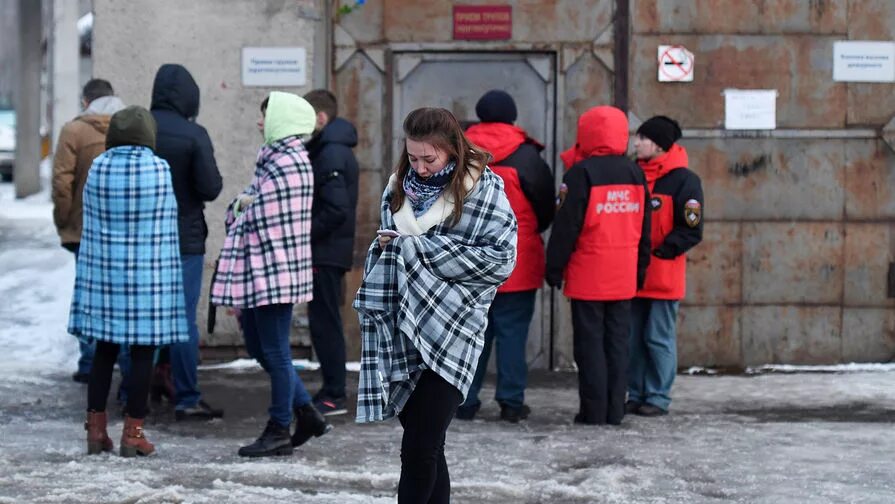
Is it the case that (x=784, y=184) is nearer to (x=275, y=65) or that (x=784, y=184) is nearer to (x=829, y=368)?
(x=829, y=368)

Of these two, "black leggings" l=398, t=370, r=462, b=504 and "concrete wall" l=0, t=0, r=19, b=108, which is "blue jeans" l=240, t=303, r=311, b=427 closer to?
"black leggings" l=398, t=370, r=462, b=504

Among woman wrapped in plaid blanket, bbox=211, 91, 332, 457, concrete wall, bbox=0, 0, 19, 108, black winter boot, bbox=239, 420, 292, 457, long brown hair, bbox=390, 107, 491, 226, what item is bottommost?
black winter boot, bbox=239, 420, 292, 457

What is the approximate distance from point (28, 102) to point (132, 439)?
20.2 meters

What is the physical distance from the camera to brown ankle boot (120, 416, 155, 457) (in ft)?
24.8

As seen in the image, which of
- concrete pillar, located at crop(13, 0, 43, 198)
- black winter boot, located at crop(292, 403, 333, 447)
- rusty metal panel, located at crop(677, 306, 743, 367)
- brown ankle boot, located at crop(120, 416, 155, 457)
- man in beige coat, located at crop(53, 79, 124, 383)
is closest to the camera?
brown ankle boot, located at crop(120, 416, 155, 457)

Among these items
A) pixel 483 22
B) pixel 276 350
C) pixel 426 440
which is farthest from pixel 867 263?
pixel 426 440

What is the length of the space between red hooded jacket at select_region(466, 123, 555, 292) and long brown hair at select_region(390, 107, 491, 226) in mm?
3116

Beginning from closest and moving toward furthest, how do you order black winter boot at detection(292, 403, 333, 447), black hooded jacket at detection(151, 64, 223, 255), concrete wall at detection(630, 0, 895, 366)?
1. black winter boot at detection(292, 403, 333, 447)
2. black hooded jacket at detection(151, 64, 223, 255)
3. concrete wall at detection(630, 0, 895, 366)

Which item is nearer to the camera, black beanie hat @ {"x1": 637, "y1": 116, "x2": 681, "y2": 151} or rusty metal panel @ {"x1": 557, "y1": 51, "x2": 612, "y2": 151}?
black beanie hat @ {"x1": 637, "y1": 116, "x2": 681, "y2": 151}

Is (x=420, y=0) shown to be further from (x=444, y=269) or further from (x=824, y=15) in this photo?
(x=444, y=269)

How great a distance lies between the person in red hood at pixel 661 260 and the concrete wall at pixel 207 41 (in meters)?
2.74

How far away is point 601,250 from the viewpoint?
856cm

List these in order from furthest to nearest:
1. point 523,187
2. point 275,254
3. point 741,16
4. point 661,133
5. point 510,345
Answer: point 741,16 → point 661,133 → point 510,345 → point 523,187 → point 275,254

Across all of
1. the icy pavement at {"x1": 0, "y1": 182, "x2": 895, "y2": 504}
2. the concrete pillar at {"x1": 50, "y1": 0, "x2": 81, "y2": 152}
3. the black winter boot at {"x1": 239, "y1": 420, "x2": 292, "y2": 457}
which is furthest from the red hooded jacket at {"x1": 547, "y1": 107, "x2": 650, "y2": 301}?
the concrete pillar at {"x1": 50, "y1": 0, "x2": 81, "y2": 152}
